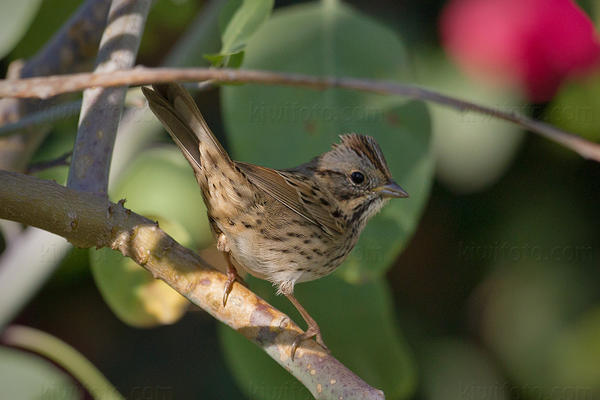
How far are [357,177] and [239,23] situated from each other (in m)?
0.85

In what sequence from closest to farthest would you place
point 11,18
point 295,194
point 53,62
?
point 11,18 < point 295,194 < point 53,62

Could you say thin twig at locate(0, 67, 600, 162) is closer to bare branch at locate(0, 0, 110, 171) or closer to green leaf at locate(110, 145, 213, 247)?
green leaf at locate(110, 145, 213, 247)

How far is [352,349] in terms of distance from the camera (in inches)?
90.9

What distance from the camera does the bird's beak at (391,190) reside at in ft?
7.56

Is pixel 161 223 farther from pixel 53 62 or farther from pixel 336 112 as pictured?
→ pixel 53 62

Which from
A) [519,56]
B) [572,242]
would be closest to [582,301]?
[572,242]

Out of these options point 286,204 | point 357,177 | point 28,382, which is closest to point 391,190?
point 357,177

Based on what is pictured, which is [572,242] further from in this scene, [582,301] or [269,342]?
[269,342]

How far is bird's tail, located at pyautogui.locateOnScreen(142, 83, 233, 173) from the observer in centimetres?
189

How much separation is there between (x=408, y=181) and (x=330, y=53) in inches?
21.6

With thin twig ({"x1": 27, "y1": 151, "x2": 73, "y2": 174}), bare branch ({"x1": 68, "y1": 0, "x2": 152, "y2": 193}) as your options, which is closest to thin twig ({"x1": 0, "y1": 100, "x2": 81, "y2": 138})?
thin twig ({"x1": 27, "y1": 151, "x2": 73, "y2": 174})

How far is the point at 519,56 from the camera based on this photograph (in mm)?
2658

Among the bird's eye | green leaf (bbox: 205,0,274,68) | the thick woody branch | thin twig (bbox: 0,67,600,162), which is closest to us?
thin twig (bbox: 0,67,600,162)

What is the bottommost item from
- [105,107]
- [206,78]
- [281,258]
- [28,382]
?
[28,382]
